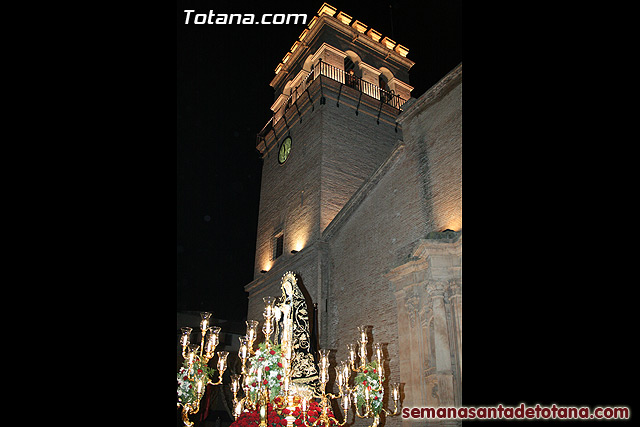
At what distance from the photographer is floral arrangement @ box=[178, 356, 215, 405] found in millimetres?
6883

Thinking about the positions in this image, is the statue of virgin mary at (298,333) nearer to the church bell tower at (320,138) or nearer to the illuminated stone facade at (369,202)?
the illuminated stone facade at (369,202)

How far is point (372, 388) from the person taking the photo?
7352 mm

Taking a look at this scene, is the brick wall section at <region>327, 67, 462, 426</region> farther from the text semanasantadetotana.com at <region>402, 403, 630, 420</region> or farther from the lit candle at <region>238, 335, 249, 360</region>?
the text semanasantadetotana.com at <region>402, 403, 630, 420</region>

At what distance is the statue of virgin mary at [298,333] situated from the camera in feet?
28.9

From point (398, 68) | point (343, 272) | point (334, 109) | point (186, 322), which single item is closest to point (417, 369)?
point (343, 272)

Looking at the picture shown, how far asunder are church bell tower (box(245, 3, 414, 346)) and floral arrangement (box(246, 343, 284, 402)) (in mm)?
7637

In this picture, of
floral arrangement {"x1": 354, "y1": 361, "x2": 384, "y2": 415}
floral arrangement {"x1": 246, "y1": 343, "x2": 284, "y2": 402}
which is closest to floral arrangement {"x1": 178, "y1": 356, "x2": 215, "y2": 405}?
floral arrangement {"x1": 246, "y1": 343, "x2": 284, "y2": 402}

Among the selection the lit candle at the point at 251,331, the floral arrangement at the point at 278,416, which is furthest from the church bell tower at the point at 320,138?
the lit candle at the point at 251,331

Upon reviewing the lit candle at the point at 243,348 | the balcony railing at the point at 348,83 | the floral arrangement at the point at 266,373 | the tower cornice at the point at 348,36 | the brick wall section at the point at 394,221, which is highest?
the tower cornice at the point at 348,36

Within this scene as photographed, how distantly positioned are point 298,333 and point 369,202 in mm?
5592

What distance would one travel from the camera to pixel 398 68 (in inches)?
877

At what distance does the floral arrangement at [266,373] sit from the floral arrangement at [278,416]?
230 mm

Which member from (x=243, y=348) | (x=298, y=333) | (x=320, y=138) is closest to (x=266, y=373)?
(x=243, y=348)

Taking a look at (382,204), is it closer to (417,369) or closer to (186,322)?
(417,369)
